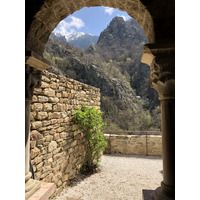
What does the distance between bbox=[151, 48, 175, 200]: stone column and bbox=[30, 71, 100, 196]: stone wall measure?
2.17 metres

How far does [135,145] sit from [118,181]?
2.72 metres

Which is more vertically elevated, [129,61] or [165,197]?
[129,61]

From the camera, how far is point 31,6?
4.94ft

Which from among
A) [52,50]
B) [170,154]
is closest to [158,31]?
[170,154]

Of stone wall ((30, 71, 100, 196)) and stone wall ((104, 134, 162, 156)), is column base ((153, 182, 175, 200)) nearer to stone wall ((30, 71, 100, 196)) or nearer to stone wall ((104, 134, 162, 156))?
stone wall ((30, 71, 100, 196))

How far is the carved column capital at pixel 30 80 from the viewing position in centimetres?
160

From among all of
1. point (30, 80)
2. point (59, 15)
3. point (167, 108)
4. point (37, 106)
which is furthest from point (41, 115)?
point (167, 108)

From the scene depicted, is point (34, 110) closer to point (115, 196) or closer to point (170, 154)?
point (170, 154)

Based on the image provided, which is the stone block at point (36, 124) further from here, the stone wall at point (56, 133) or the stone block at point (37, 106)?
the stone block at point (37, 106)

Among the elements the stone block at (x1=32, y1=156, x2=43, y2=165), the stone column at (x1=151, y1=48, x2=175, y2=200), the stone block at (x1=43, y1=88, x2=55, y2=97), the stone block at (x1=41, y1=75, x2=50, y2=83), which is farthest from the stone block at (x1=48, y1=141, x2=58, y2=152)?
the stone column at (x1=151, y1=48, x2=175, y2=200)

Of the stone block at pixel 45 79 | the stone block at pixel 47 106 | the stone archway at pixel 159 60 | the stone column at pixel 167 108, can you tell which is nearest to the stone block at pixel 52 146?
the stone block at pixel 47 106

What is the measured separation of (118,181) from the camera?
4156mm

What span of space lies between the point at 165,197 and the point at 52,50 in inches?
826

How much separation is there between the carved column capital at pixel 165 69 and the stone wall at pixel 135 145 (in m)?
5.59
